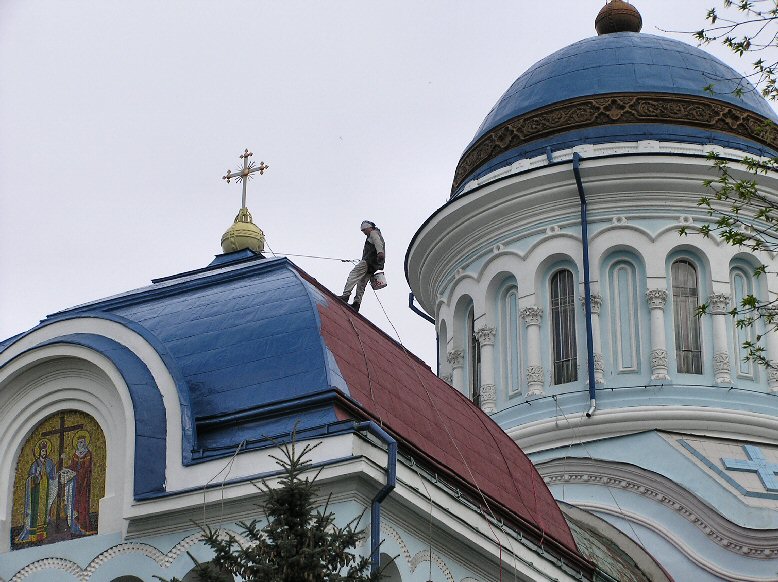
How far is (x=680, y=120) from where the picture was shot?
77.6 feet

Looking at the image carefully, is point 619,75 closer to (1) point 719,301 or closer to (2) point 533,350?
(1) point 719,301

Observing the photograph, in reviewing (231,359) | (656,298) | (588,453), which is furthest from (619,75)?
(231,359)

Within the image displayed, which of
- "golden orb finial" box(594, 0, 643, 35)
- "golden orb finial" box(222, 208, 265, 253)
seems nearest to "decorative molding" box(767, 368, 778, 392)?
"golden orb finial" box(594, 0, 643, 35)

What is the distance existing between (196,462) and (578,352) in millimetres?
9882

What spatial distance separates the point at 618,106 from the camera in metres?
23.8

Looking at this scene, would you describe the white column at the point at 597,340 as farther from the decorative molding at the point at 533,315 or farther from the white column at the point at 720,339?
the white column at the point at 720,339

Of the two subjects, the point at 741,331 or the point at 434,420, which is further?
the point at 741,331

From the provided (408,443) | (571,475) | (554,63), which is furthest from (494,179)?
(408,443)

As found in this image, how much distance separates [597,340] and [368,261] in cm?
642

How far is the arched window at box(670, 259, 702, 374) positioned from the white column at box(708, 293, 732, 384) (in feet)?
0.69

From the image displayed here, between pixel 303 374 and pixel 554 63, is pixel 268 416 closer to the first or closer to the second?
pixel 303 374

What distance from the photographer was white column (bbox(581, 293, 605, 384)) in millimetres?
22391

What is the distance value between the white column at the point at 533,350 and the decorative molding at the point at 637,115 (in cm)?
255

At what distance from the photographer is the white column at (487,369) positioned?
23.3m
